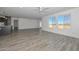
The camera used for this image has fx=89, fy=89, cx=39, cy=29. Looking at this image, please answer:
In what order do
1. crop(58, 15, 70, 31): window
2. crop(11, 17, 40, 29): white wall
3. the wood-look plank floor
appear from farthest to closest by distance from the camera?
crop(11, 17, 40, 29): white wall → crop(58, 15, 70, 31): window → the wood-look plank floor

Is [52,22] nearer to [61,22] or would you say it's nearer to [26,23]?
[61,22]

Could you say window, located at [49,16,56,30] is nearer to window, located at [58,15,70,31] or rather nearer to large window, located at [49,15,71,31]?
large window, located at [49,15,71,31]

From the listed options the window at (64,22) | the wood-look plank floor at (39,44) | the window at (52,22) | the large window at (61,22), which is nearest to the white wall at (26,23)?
the window at (52,22)

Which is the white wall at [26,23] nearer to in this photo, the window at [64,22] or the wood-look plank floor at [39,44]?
the window at [64,22]

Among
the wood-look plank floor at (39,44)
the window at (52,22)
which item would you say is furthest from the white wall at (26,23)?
the wood-look plank floor at (39,44)

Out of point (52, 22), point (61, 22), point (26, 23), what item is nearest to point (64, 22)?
point (61, 22)

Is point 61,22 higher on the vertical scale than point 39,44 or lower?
higher

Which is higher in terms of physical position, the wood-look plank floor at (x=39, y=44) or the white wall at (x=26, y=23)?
the white wall at (x=26, y=23)

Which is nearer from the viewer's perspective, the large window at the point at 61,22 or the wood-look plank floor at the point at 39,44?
the wood-look plank floor at the point at 39,44

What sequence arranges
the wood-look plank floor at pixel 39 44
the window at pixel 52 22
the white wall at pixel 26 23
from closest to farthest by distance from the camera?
the wood-look plank floor at pixel 39 44, the window at pixel 52 22, the white wall at pixel 26 23

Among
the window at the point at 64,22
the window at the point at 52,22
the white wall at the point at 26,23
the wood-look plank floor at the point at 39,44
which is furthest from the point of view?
the white wall at the point at 26,23

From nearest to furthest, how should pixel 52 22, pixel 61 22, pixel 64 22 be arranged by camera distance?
pixel 64 22, pixel 61 22, pixel 52 22

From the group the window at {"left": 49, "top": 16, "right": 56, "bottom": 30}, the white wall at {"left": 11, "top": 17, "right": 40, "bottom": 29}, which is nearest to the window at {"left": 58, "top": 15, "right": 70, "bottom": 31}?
the window at {"left": 49, "top": 16, "right": 56, "bottom": 30}
